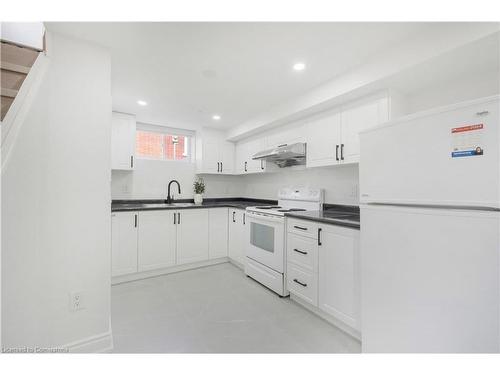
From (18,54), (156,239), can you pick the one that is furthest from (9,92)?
(156,239)

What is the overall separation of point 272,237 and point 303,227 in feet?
1.69

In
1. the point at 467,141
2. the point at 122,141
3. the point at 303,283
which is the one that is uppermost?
the point at 122,141

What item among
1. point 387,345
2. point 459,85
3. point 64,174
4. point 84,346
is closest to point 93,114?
point 64,174

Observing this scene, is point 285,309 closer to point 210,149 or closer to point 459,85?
point 459,85

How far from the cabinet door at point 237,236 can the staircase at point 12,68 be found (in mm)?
2537

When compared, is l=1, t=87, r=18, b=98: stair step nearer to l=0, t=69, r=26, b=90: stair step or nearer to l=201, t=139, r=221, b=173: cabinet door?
l=0, t=69, r=26, b=90: stair step

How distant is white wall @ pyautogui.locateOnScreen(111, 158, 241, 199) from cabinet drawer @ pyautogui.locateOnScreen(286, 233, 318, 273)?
2329mm

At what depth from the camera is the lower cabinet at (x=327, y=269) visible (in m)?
1.81

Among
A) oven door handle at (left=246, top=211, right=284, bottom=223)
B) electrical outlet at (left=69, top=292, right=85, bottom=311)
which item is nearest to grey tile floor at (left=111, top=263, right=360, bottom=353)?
electrical outlet at (left=69, top=292, right=85, bottom=311)

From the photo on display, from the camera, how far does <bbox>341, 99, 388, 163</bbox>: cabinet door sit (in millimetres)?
2045

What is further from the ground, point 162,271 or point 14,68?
point 14,68

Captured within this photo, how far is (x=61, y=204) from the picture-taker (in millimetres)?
1562

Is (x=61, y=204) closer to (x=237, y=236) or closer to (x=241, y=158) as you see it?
(x=237, y=236)

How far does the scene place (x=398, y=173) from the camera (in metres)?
1.36
